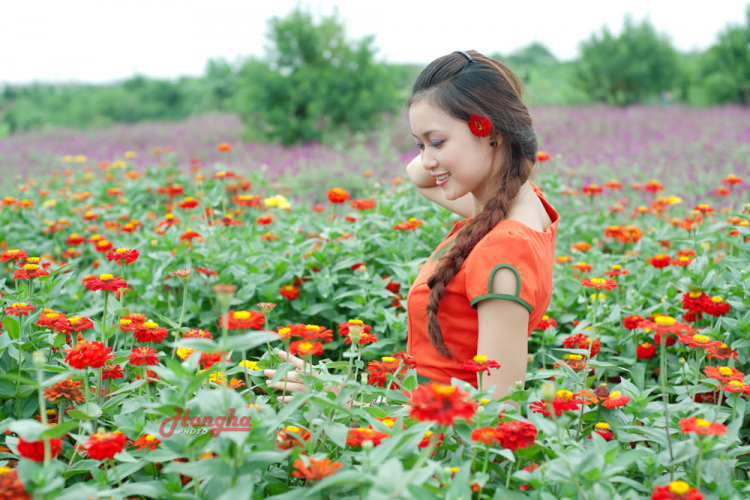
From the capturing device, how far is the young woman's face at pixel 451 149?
150cm

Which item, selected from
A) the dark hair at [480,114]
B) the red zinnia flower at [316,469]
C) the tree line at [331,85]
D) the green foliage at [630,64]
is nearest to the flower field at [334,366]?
the red zinnia flower at [316,469]

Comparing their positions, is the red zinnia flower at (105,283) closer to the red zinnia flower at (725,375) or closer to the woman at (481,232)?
the woman at (481,232)

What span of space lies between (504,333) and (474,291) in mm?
128

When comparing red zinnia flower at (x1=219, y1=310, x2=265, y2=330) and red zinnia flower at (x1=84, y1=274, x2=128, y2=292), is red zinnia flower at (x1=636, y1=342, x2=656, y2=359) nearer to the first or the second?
red zinnia flower at (x1=219, y1=310, x2=265, y2=330)

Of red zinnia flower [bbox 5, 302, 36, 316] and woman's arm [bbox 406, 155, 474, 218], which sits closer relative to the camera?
red zinnia flower [bbox 5, 302, 36, 316]

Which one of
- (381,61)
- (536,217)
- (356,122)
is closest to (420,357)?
(536,217)

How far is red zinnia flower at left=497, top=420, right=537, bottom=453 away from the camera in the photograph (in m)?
1.00

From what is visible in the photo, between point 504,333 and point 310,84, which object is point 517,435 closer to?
point 504,333

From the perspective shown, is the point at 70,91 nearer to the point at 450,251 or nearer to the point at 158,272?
the point at 158,272

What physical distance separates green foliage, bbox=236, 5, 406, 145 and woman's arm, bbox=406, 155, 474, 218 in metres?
7.65

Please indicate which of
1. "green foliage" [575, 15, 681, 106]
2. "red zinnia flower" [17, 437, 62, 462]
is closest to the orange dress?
"red zinnia flower" [17, 437, 62, 462]

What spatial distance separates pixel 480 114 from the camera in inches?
58.9

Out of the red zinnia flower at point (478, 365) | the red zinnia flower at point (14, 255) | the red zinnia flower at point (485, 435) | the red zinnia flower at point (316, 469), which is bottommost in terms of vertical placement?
the red zinnia flower at point (316, 469)

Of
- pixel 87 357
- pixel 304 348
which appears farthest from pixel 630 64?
pixel 87 357
